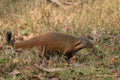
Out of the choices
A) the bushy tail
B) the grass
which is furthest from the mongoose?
the grass

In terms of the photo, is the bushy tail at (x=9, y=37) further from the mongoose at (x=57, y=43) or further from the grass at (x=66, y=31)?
the grass at (x=66, y=31)

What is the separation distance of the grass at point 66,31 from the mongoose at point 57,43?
0.45 ft

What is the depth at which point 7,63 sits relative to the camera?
18.2 feet

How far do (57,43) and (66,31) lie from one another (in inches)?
52.4

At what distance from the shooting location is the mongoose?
598 cm

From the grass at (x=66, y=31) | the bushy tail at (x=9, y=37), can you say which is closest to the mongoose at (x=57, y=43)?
the bushy tail at (x=9, y=37)

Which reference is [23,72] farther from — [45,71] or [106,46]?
[106,46]

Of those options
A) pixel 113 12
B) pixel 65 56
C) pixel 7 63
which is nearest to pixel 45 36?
pixel 65 56

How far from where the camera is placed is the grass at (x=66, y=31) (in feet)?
17.8

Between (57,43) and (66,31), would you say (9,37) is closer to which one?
(57,43)

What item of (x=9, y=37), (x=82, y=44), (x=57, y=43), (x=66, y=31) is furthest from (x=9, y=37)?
(x=66, y=31)

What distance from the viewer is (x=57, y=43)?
605 cm

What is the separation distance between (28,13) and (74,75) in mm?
3306

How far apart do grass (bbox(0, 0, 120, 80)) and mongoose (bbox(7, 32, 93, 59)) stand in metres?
0.14
